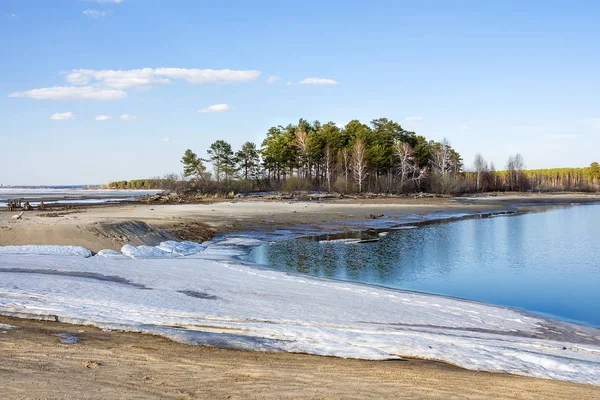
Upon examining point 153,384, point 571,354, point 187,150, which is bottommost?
point 571,354

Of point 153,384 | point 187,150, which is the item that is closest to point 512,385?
point 153,384

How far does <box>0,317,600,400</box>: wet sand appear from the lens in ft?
19.7

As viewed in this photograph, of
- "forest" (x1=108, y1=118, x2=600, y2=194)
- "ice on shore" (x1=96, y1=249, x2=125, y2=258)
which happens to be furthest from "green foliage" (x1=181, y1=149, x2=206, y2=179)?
"ice on shore" (x1=96, y1=249, x2=125, y2=258)

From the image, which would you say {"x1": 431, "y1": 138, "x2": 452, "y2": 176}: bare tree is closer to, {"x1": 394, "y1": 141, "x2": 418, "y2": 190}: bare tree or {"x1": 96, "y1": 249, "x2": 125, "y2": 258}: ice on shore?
{"x1": 394, "y1": 141, "x2": 418, "y2": 190}: bare tree

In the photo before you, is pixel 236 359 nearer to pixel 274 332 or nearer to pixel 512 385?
pixel 274 332

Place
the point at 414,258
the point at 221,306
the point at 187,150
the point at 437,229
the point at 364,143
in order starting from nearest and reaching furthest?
the point at 221,306 < the point at 414,258 < the point at 437,229 < the point at 187,150 < the point at 364,143

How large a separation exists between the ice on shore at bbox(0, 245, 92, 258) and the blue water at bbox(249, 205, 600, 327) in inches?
243

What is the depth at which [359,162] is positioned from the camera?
77.8 m

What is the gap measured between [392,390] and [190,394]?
2.37 metres

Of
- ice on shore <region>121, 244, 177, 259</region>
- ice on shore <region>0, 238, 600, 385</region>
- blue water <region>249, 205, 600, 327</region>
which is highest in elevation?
ice on shore <region>121, 244, 177, 259</region>

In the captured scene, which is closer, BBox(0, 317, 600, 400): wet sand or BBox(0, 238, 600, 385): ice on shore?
BBox(0, 317, 600, 400): wet sand

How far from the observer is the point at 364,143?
85.9m

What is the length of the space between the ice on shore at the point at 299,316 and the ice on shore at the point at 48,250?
2221 millimetres

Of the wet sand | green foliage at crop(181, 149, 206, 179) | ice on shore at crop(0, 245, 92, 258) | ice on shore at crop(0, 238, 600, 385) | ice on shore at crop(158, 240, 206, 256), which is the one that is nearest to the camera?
the wet sand
